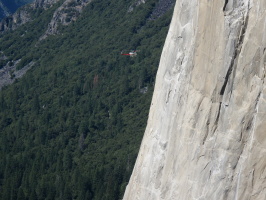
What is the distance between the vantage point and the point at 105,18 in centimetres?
15938

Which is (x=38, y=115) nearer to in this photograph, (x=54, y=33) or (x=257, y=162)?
(x=54, y=33)

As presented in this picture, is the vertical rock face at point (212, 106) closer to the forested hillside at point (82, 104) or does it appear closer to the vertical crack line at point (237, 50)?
the vertical crack line at point (237, 50)

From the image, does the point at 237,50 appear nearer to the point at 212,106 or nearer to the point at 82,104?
the point at 212,106

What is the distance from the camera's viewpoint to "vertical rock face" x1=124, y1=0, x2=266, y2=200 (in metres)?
18.2

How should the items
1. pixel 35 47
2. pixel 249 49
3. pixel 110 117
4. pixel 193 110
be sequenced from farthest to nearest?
pixel 35 47 < pixel 110 117 < pixel 193 110 < pixel 249 49

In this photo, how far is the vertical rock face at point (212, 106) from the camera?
715 inches

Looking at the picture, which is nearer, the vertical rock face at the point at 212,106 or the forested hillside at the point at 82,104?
the vertical rock face at the point at 212,106

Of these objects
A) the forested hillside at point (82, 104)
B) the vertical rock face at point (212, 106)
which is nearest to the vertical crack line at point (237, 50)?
the vertical rock face at point (212, 106)

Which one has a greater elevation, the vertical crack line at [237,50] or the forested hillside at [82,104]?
the vertical crack line at [237,50]

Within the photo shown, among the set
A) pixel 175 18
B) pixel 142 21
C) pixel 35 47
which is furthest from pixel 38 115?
pixel 175 18

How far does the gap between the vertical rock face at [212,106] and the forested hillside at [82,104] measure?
191 feet

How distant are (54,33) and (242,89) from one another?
158m

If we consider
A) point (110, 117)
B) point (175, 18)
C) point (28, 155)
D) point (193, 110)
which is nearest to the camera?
point (193, 110)

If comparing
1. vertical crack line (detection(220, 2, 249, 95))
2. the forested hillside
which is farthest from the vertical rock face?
the forested hillside
